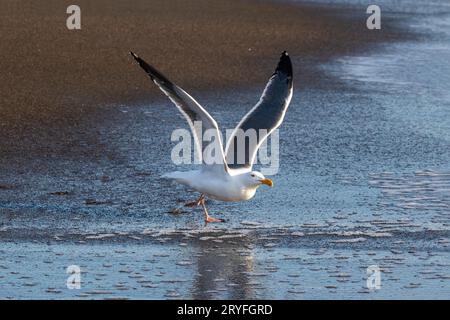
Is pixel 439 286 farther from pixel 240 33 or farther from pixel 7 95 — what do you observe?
pixel 240 33

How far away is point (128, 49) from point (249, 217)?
321 inches

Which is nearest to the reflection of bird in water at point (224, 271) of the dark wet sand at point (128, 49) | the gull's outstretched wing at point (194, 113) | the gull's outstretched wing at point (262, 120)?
the gull's outstretched wing at point (194, 113)

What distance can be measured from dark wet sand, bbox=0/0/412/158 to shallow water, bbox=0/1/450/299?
26.2 inches

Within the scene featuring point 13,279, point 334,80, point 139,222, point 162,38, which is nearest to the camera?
point 13,279

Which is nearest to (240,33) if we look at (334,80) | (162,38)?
(162,38)

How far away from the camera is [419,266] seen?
8273 mm

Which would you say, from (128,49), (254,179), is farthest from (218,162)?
(128,49)

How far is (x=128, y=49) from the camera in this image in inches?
681

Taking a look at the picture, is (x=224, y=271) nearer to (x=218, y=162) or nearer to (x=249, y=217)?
(x=218, y=162)

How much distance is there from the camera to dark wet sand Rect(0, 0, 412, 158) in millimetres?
13297

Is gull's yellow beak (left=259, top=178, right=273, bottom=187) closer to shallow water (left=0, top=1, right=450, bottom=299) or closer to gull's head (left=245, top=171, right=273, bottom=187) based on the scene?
gull's head (left=245, top=171, right=273, bottom=187)

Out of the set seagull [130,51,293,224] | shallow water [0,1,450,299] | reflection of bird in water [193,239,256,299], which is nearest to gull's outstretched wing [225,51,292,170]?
seagull [130,51,293,224]

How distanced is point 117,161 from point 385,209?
9.02 feet

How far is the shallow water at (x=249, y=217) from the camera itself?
7844 mm
